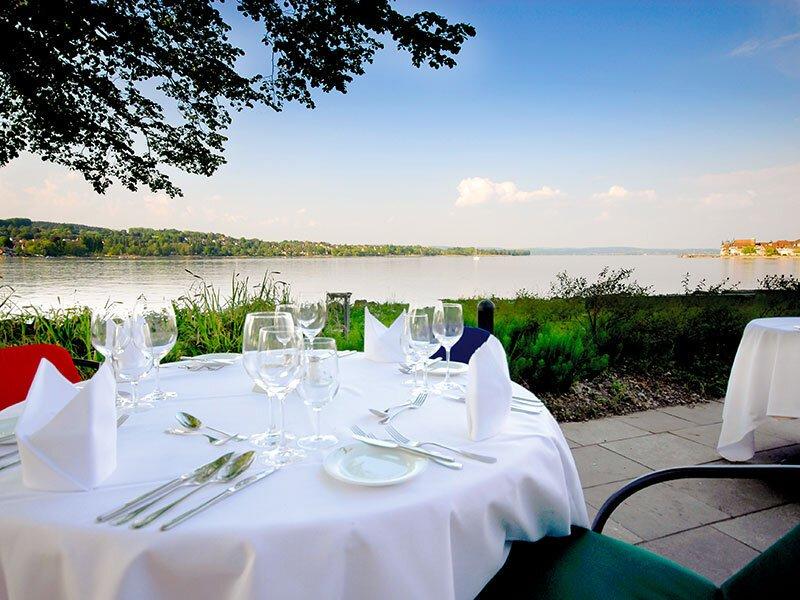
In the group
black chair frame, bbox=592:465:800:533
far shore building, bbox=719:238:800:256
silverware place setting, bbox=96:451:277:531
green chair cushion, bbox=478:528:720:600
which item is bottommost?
green chair cushion, bbox=478:528:720:600

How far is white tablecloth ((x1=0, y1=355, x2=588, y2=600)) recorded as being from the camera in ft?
2.38

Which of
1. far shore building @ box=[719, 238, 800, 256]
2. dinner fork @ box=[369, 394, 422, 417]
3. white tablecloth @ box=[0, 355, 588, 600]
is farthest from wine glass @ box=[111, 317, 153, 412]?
far shore building @ box=[719, 238, 800, 256]

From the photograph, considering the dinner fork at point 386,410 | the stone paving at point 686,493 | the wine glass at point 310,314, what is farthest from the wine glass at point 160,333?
the stone paving at point 686,493

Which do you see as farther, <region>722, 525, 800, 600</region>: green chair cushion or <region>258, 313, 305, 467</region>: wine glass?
<region>258, 313, 305, 467</region>: wine glass

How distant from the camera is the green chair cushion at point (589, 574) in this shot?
3.57ft

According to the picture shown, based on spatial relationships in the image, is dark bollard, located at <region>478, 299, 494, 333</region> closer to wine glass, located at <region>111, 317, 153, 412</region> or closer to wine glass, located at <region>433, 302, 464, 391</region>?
wine glass, located at <region>433, 302, 464, 391</region>

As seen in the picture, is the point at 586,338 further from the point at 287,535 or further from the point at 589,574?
the point at 287,535

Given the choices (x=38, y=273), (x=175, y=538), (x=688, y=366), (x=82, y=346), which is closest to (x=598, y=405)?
(x=688, y=366)

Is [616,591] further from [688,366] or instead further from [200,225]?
[200,225]

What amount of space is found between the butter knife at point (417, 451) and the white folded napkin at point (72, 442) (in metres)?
0.53

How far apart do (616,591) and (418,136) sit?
1121 cm

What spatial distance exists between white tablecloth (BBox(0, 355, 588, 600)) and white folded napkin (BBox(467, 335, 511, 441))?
2.5 inches

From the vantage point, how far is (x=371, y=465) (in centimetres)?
97

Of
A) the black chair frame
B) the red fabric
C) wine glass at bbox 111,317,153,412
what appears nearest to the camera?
the black chair frame
